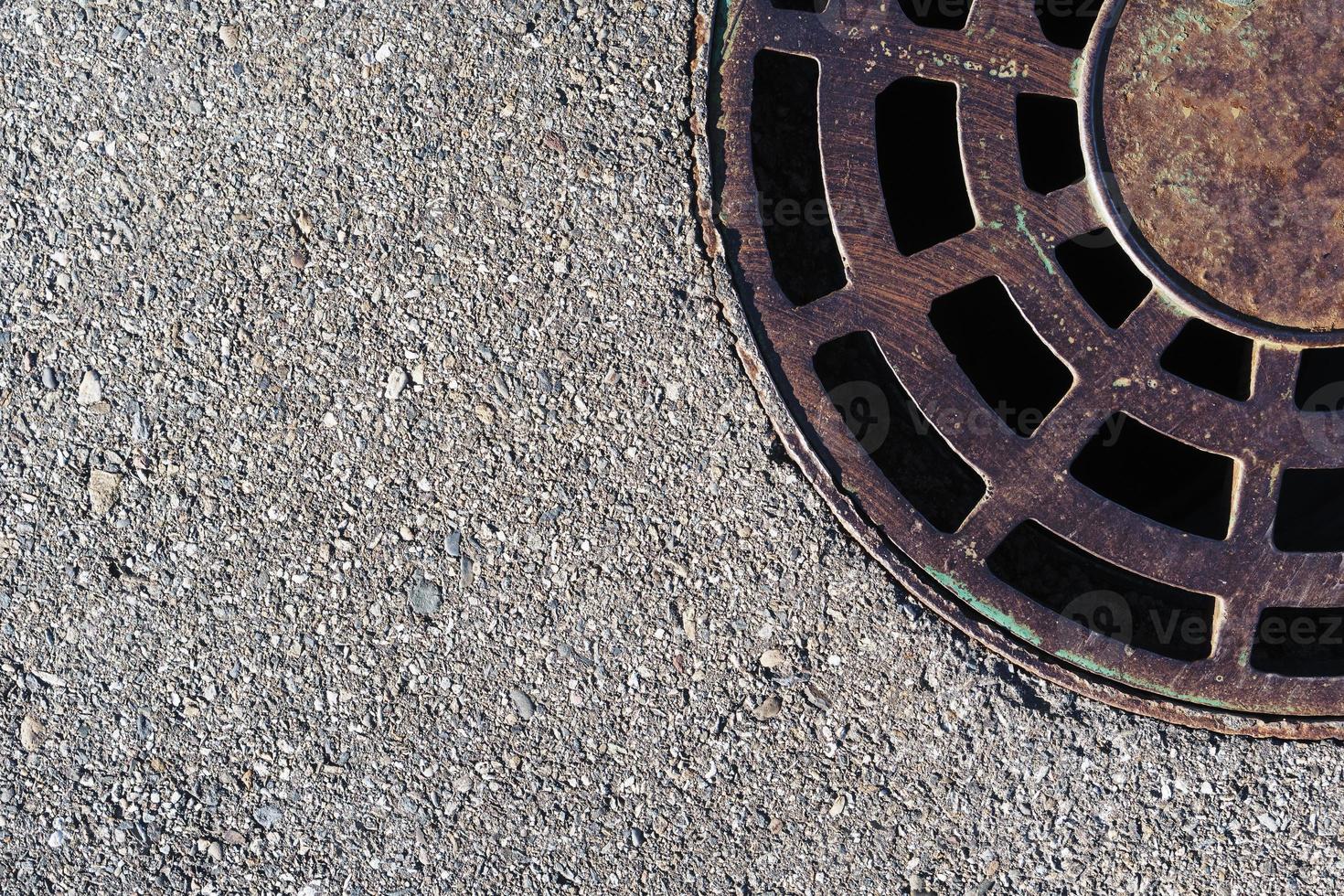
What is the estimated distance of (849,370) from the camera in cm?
180

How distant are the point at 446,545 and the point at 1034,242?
102 centimetres

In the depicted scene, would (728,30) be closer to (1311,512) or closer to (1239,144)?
(1239,144)

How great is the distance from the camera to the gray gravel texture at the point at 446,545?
5.56 feet

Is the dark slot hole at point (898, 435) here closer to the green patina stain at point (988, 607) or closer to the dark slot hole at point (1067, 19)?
the green patina stain at point (988, 607)

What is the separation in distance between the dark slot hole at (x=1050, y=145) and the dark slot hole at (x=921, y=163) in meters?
0.12

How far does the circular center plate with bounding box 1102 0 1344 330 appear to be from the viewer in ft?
5.47

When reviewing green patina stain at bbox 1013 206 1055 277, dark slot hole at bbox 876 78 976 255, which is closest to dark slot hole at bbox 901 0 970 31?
dark slot hole at bbox 876 78 976 255

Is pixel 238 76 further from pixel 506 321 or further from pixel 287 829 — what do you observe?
pixel 287 829

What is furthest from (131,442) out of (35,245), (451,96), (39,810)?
(451,96)

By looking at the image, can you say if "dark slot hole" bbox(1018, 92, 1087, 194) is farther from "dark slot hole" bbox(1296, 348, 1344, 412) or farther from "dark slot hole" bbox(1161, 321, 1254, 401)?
"dark slot hole" bbox(1296, 348, 1344, 412)

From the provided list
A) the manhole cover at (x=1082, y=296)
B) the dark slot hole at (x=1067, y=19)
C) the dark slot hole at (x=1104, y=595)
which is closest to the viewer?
the manhole cover at (x=1082, y=296)

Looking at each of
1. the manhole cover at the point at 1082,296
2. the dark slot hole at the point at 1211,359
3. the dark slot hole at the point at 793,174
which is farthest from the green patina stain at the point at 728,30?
the dark slot hole at the point at 1211,359

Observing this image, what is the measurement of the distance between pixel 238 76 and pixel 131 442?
0.61m

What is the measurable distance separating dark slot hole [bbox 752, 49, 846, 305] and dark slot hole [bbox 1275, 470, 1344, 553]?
0.92 metres
